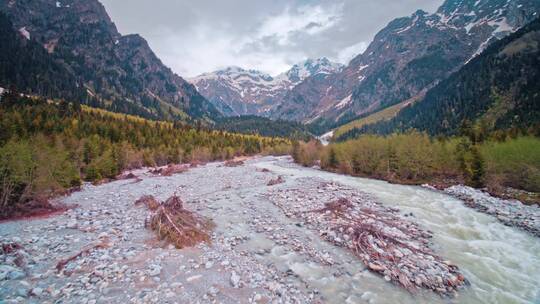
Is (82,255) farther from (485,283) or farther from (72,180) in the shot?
(72,180)

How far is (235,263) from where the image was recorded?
40.3ft

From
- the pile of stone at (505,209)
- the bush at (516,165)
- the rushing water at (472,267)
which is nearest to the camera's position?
the rushing water at (472,267)

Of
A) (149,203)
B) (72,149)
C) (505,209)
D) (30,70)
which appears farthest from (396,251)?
(30,70)

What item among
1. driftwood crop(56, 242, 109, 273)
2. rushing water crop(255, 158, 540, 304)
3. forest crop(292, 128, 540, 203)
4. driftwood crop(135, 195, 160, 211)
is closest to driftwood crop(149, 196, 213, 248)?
driftwood crop(56, 242, 109, 273)

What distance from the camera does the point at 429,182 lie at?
1738 inches

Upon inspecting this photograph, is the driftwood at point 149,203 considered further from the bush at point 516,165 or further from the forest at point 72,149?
the bush at point 516,165

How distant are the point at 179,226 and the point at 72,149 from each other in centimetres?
4722

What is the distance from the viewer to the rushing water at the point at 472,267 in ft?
35.1

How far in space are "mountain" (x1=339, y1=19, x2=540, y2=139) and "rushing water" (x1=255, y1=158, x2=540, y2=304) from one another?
113 m

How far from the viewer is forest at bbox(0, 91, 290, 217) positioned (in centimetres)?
2164

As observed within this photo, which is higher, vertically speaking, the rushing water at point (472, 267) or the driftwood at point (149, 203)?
the driftwood at point (149, 203)

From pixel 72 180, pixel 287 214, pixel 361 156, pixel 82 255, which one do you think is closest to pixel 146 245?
pixel 82 255

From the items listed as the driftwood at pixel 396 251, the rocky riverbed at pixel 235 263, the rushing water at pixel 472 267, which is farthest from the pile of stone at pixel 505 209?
the driftwood at pixel 396 251

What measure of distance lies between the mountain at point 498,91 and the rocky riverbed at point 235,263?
11949 centimetres
